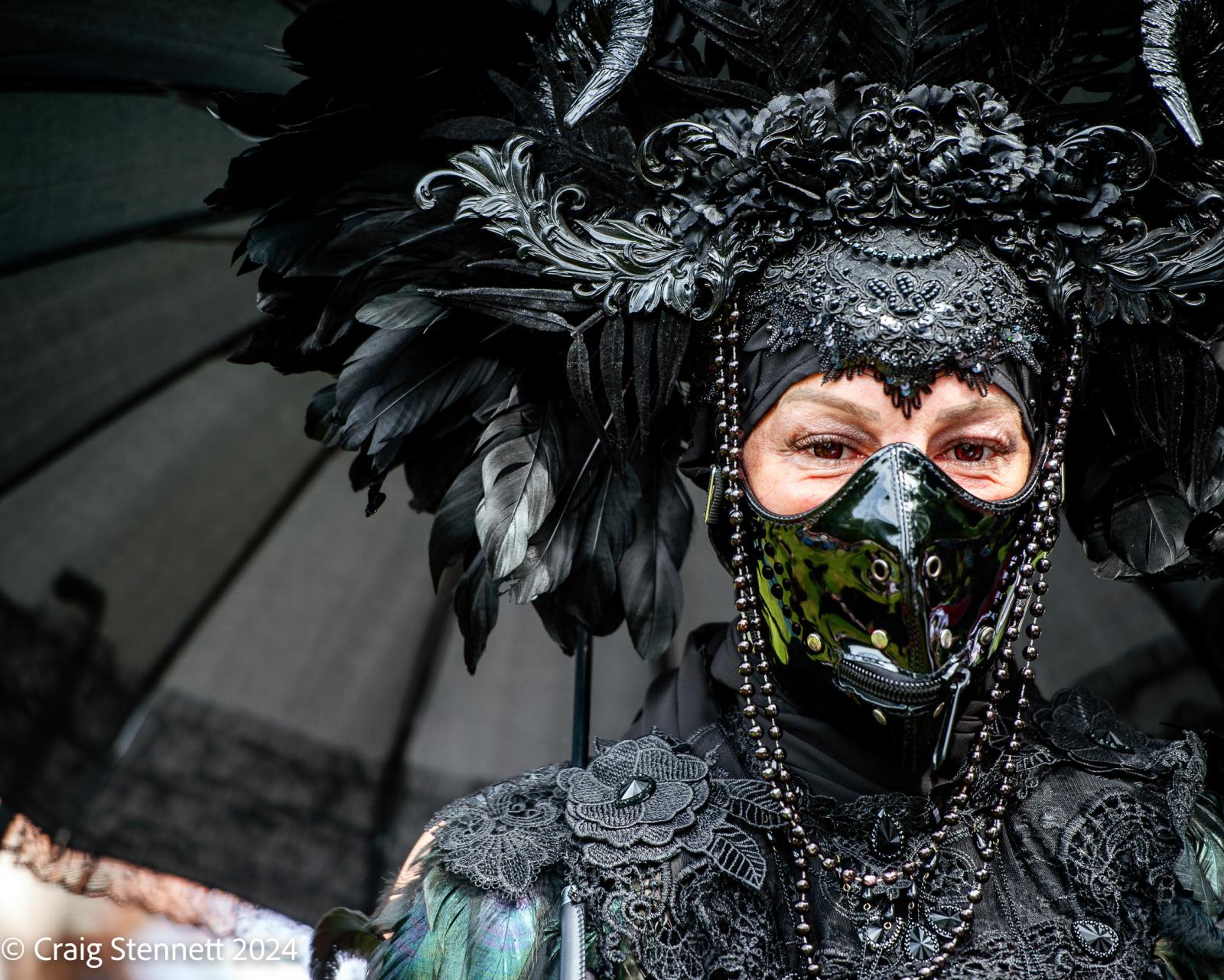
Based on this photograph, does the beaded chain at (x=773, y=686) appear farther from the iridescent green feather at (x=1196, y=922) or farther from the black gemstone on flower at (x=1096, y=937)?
the iridescent green feather at (x=1196, y=922)

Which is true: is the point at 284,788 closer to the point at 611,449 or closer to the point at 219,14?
the point at 611,449

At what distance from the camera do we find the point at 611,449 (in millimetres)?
1957

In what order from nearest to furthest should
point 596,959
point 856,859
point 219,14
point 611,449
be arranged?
point 596,959 → point 856,859 → point 611,449 → point 219,14

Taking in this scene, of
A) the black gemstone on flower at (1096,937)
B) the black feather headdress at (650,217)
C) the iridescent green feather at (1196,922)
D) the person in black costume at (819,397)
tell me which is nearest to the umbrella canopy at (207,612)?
the black feather headdress at (650,217)

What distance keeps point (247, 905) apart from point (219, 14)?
5.84 ft

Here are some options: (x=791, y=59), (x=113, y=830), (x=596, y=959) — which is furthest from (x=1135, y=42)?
(x=113, y=830)

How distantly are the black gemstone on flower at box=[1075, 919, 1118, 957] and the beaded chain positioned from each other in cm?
13

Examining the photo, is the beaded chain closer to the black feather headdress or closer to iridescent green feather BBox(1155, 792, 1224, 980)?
the black feather headdress

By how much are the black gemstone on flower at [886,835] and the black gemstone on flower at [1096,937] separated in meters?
0.26

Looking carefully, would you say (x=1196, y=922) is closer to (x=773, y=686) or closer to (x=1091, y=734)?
(x=1091, y=734)

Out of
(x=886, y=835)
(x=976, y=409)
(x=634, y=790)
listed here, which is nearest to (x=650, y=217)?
(x=976, y=409)

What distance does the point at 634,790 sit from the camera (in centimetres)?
179

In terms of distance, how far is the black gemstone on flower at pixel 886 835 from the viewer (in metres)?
1.78

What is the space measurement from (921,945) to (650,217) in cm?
106
